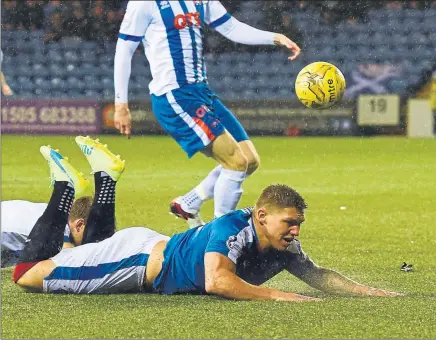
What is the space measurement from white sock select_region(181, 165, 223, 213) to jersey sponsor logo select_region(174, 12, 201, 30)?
1011 millimetres

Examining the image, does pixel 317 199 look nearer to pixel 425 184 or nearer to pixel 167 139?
pixel 425 184

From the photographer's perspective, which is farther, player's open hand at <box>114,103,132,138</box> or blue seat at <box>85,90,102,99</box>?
blue seat at <box>85,90,102,99</box>

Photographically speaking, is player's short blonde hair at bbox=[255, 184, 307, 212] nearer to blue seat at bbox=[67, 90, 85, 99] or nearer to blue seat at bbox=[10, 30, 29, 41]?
blue seat at bbox=[67, 90, 85, 99]

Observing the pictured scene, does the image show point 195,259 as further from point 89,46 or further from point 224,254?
point 89,46

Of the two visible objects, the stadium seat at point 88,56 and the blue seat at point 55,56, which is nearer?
the stadium seat at point 88,56

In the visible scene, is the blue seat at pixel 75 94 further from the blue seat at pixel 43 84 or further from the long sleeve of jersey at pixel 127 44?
the long sleeve of jersey at pixel 127 44

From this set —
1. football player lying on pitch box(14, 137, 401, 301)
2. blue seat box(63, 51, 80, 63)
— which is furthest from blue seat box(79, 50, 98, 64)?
football player lying on pitch box(14, 137, 401, 301)

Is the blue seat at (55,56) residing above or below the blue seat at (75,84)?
above

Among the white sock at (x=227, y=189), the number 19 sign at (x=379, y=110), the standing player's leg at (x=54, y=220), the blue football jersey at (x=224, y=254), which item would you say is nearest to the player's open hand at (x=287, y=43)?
the white sock at (x=227, y=189)

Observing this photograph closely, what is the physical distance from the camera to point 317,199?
10586mm

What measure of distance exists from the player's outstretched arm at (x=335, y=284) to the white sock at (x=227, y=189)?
1896 mm

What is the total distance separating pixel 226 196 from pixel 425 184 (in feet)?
18.4

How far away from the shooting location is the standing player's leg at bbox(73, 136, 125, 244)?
18.9 feet

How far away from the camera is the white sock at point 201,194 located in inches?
298
